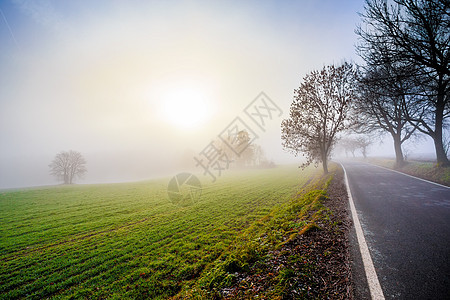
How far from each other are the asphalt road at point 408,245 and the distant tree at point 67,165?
3007 inches

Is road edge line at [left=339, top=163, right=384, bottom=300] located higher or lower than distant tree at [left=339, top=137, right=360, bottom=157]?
lower

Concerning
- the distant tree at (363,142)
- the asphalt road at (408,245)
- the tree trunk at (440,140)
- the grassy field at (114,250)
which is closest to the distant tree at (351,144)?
the distant tree at (363,142)

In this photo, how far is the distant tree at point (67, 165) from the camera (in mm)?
54747

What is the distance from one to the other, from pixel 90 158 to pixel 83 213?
190431 mm

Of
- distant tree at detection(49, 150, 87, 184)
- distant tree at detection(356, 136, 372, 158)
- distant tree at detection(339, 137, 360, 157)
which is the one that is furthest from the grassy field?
distant tree at detection(339, 137, 360, 157)

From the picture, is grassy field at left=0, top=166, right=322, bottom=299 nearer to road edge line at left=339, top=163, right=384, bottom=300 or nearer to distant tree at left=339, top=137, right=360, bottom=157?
road edge line at left=339, top=163, right=384, bottom=300

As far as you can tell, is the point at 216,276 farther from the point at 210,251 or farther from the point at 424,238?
the point at 424,238

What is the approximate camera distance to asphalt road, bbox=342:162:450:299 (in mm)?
2936

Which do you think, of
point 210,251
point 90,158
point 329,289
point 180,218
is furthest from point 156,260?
point 90,158

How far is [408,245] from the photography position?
4.36m

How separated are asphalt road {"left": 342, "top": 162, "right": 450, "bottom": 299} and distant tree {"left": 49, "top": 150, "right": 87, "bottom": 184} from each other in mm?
76382

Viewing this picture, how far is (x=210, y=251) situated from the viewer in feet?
22.6

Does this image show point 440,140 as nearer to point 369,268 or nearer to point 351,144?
point 369,268

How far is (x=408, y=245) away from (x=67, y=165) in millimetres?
77960
